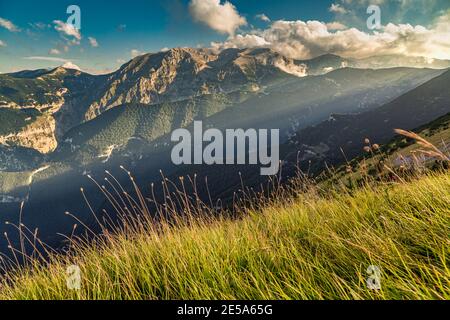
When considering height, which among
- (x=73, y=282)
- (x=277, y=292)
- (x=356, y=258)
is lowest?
(x=73, y=282)

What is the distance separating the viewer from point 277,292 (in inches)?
114

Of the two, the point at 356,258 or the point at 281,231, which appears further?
the point at 281,231

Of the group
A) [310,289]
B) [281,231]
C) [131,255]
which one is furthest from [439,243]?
[131,255]

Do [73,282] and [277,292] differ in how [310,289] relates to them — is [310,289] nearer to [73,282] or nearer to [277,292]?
[277,292]

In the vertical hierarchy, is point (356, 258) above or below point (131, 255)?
above

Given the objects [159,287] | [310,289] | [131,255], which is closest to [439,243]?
[310,289]

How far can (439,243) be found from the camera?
9.66 ft

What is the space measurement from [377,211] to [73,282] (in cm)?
398
